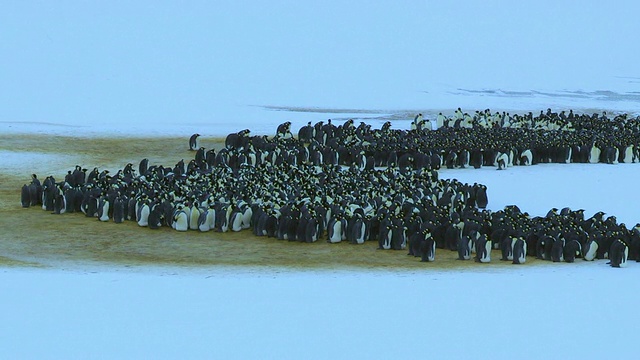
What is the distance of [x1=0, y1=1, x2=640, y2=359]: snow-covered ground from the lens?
1161cm

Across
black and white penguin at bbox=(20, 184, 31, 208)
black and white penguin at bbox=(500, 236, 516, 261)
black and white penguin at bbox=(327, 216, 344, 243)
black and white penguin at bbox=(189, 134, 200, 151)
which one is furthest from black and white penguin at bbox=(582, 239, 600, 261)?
black and white penguin at bbox=(189, 134, 200, 151)

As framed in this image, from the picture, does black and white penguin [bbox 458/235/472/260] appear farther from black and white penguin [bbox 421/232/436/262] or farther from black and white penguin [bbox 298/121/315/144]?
black and white penguin [bbox 298/121/315/144]

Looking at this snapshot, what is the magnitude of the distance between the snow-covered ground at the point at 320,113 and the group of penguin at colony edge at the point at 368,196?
0.65 meters

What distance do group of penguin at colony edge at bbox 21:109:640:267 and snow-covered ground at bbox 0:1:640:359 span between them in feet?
2.13

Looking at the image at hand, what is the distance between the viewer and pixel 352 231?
641 inches

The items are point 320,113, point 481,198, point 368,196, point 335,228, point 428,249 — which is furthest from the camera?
point 320,113

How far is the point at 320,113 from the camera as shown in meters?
36.4

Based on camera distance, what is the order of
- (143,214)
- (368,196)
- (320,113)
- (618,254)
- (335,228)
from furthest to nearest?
(320,113) → (368,196) → (143,214) → (335,228) → (618,254)

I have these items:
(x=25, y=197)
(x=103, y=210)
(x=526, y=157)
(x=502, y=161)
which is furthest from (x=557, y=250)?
(x=526, y=157)

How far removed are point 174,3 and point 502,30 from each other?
1826 centimetres

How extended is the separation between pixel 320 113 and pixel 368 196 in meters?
18.6

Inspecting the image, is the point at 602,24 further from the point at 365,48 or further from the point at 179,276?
the point at 179,276

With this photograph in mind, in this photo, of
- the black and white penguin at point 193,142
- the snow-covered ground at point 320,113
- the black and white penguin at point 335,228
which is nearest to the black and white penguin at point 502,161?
the snow-covered ground at point 320,113

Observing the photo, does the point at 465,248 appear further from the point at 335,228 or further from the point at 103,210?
the point at 103,210
